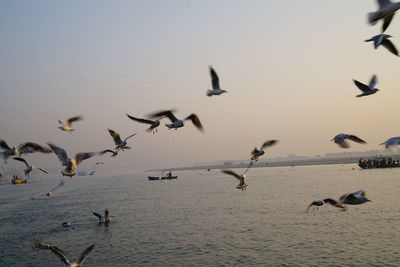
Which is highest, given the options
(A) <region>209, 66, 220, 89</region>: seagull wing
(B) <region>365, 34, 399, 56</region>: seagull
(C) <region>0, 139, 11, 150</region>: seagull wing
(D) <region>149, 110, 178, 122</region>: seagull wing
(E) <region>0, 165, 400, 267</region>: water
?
(A) <region>209, 66, 220, 89</region>: seagull wing

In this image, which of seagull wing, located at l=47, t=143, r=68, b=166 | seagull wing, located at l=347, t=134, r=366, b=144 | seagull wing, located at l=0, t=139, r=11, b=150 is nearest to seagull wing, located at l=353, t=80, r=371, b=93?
seagull wing, located at l=347, t=134, r=366, b=144

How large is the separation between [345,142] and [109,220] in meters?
37.7

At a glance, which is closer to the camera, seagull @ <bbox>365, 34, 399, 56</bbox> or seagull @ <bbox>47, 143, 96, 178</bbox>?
seagull @ <bbox>365, 34, 399, 56</bbox>

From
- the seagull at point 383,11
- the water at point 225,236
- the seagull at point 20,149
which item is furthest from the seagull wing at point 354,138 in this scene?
the water at point 225,236

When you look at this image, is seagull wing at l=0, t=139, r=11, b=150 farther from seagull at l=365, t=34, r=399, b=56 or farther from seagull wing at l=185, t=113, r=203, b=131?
seagull at l=365, t=34, r=399, b=56

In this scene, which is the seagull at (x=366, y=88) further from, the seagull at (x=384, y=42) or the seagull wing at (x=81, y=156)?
the seagull wing at (x=81, y=156)

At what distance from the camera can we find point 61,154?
14.3 m

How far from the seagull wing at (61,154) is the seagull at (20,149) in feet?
1.01

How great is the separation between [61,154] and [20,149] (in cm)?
168

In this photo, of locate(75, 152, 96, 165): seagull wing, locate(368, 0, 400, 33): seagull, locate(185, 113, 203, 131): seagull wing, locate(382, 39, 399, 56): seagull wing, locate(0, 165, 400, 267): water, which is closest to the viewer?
locate(368, 0, 400, 33): seagull

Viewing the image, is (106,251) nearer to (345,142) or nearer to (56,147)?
(56,147)

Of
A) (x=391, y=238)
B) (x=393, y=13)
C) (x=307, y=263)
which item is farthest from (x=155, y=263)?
(x=393, y=13)

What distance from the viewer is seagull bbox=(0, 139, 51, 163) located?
1395cm

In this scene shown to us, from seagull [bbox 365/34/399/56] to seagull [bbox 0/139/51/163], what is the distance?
39.8 feet
